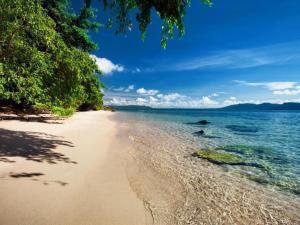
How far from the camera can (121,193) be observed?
20.7ft

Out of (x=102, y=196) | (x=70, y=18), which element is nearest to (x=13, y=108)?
(x=70, y=18)

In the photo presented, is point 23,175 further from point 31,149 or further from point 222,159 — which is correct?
point 222,159

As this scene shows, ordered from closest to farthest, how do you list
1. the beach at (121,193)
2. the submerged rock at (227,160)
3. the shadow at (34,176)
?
1. the beach at (121,193)
2. the shadow at (34,176)
3. the submerged rock at (227,160)

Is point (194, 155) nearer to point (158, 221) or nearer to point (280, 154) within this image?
point (280, 154)

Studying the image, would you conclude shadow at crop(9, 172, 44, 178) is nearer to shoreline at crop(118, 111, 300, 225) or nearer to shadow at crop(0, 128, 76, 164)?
shadow at crop(0, 128, 76, 164)

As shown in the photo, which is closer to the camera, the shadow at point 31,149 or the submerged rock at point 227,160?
the shadow at point 31,149

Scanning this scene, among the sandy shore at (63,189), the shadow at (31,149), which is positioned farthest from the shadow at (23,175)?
the shadow at (31,149)

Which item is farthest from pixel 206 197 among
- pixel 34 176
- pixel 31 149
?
pixel 31 149

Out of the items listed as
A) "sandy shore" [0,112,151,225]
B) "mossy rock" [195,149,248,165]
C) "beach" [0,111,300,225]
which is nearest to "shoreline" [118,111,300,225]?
"beach" [0,111,300,225]

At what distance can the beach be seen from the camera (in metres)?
5.03

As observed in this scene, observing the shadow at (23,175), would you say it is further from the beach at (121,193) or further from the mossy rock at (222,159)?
the mossy rock at (222,159)

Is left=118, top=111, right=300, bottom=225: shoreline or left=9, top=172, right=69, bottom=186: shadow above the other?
left=9, top=172, right=69, bottom=186: shadow

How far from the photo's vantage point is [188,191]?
7141 millimetres

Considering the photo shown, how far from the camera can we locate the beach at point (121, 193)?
5.03m
